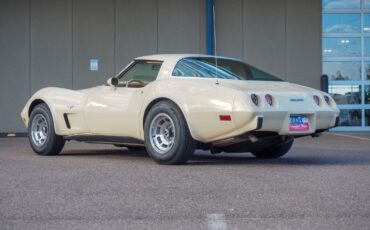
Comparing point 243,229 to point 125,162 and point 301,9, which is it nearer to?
point 125,162

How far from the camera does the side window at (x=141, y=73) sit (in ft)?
28.7

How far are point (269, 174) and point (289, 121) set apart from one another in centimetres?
84

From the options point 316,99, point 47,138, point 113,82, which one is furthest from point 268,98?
point 47,138

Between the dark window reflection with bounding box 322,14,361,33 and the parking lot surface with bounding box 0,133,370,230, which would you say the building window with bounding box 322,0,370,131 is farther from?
the parking lot surface with bounding box 0,133,370,230

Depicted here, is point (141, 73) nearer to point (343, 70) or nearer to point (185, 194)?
point (185, 194)

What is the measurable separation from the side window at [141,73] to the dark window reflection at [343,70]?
10.1 meters

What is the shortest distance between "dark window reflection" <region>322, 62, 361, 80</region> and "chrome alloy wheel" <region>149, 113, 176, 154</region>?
1070 centimetres

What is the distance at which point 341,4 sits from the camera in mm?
18266

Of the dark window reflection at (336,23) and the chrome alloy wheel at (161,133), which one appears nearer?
the chrome alloy wheel at (161,133)

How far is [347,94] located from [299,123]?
427 inches

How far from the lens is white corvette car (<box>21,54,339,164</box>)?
7680 millimetres

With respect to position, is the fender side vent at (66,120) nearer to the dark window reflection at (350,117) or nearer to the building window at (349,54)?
the building window at (349,54)

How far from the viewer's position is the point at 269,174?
7.16 m

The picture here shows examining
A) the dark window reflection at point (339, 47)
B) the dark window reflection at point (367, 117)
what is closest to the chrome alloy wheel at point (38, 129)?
the dark window reflection at point (339, 47)
